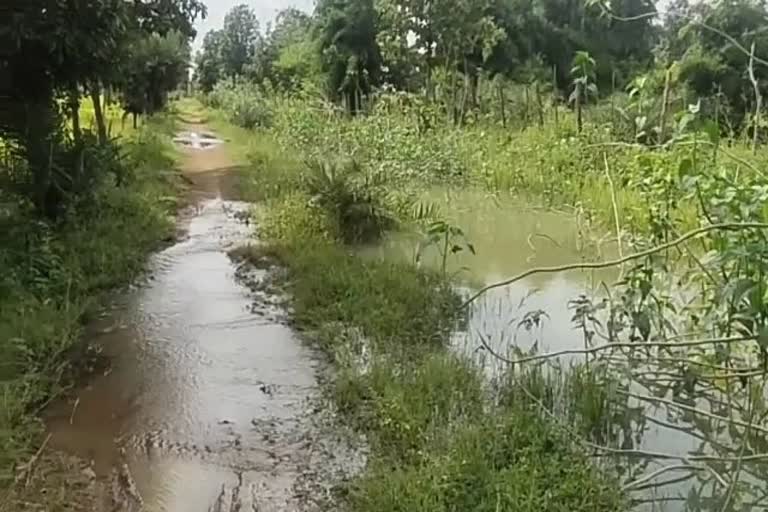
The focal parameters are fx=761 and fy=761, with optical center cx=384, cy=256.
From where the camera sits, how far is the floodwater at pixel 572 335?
300 centimetres

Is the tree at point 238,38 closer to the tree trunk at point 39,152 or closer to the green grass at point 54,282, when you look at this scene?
the green grass at point 54,282

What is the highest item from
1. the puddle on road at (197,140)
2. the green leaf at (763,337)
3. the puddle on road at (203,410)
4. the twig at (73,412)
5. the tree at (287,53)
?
the tree at (287,53)

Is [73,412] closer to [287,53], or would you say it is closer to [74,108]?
[74,108]

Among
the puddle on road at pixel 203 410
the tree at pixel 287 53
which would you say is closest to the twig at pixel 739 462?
the puddle on road at pixel 203 410

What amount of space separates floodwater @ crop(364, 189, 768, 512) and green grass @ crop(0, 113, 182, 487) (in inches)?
84.6

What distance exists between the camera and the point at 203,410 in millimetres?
3641

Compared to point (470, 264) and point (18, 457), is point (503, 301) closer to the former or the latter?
point (470, 264)

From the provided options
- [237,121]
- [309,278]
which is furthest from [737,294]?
[237,121]

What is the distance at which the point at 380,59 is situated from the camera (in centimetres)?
1670

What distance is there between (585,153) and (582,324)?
5.19 meters

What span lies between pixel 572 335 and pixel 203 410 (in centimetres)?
228

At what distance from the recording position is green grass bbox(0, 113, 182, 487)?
3.48 metres

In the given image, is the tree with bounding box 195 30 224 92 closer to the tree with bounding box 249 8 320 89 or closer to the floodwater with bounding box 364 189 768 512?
the tree with bounding box 249 8 320 89

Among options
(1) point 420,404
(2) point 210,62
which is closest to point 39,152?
(1) point 420,404
